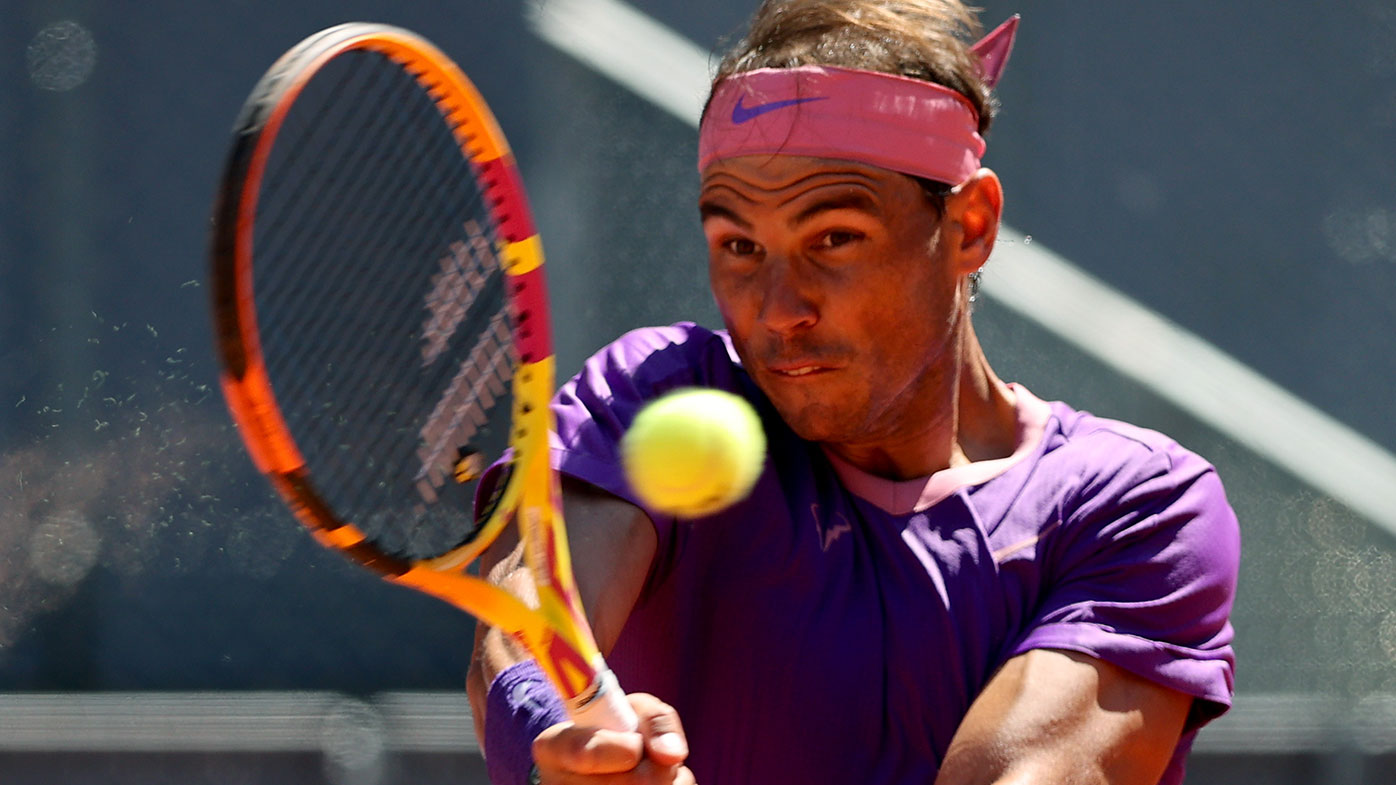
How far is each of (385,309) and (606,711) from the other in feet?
1.97

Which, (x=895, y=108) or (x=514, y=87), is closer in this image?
(x=895, y=108)

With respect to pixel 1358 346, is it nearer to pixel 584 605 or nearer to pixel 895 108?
pixel 895 108

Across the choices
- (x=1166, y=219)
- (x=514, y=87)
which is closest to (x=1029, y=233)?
(x=1166, y=219)

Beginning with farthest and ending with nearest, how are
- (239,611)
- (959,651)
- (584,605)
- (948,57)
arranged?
(239,611) < (948,57) < (959,651) < (584,605)

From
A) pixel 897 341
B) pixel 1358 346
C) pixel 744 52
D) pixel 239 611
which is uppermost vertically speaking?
pixel 744 52

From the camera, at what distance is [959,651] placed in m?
1.97

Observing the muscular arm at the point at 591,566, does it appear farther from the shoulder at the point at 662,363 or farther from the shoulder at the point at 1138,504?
the shoulder at the point at 1138,504

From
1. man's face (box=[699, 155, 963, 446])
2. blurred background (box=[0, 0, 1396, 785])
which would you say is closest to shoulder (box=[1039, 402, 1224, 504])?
man's face (box=[699, 155, 963, 446])

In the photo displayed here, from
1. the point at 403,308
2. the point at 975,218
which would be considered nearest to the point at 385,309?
the point at 403,308

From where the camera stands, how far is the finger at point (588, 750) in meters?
1.57

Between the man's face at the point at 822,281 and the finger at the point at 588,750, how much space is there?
21.6 inches

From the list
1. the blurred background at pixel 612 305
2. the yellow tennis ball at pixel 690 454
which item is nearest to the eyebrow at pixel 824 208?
the yellow tennis ball at pixel 690 454

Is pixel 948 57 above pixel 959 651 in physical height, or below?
above

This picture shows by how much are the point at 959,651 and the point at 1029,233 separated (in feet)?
6.02
